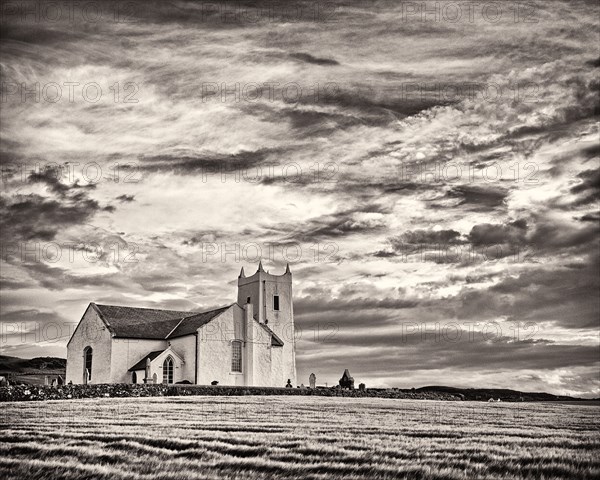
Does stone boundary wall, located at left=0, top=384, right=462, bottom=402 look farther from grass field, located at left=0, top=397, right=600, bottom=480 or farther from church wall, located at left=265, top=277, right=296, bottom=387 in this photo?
grass field, located at left=0, top=397, right=600, bottom=480

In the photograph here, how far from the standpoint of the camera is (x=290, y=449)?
53.1 feet

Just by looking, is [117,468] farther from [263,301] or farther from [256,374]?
[263,301]

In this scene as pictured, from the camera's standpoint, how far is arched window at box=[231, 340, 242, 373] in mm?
59394

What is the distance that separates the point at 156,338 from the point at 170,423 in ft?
125

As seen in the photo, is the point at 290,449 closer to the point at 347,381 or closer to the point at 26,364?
the point at 347,381

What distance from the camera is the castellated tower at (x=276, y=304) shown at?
2621 inches

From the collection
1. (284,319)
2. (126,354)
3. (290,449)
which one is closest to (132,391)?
(126,354)

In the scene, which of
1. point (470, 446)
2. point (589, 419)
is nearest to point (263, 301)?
point (589, 419)

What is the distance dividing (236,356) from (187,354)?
4.53 m

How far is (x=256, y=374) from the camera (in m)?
59.6

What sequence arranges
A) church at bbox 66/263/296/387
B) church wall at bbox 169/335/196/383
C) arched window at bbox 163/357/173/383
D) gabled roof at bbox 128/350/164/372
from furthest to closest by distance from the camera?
1. church at bbox 66/263/296/387
2. gabled roof at bbox 128/350/164/372
3. church wall at bbox 169/335/196/383
4. arched window at bbox 163/357/173/383

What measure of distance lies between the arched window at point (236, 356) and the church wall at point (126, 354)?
6.99 m

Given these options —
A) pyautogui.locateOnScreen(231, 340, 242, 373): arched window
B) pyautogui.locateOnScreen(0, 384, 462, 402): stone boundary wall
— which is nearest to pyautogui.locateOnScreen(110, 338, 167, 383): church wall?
pyautogui.locateOnScreen(231, 340, 242, 373): arched window

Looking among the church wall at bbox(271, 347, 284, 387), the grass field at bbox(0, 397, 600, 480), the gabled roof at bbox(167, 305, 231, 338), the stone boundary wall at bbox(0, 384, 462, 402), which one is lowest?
the grass field at bbox(0, 397, 600, 480)
